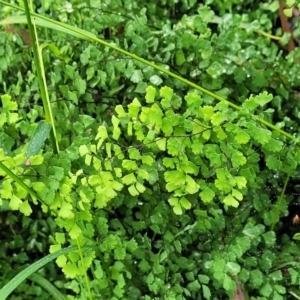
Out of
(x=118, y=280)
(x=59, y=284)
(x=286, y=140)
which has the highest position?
(x=286, y=140)

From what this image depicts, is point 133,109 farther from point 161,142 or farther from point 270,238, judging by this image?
point 270,238

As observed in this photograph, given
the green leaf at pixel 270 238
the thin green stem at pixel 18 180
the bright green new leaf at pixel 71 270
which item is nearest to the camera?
the thin green stem at pixel 18 180

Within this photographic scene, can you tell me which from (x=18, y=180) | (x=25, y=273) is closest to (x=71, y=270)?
(x=25, y=273)

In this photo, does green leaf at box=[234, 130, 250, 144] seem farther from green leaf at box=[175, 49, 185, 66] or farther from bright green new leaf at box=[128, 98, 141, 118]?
green leaf at box=[175, 49, 185, 66]

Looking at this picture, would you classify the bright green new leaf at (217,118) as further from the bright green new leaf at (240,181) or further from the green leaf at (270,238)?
the green leaf at (270,238)

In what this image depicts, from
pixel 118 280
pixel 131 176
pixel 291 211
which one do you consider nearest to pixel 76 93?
pixel 131 176

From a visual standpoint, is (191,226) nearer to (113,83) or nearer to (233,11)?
(113,83)

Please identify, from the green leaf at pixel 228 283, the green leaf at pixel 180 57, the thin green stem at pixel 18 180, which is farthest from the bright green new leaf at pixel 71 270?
the green leaf at pixel 180 57
